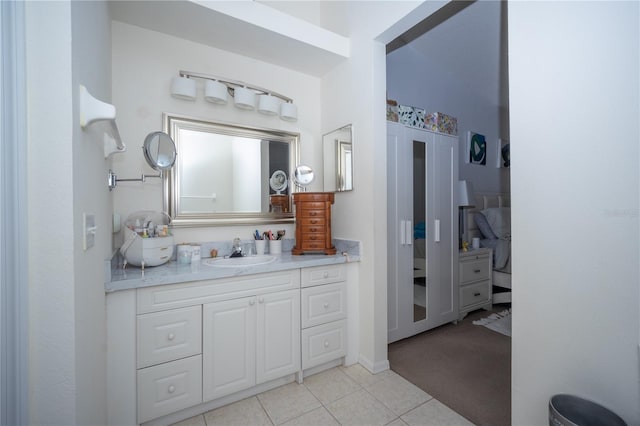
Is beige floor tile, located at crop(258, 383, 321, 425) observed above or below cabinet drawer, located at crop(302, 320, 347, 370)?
below

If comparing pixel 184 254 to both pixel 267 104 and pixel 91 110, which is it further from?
pixel 267 104

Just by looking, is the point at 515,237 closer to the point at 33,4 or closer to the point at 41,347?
the point at 41,347

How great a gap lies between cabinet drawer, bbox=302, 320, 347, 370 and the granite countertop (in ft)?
1.53

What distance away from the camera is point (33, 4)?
0.75 metres

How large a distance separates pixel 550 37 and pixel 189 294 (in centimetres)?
206

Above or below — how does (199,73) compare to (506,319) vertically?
above

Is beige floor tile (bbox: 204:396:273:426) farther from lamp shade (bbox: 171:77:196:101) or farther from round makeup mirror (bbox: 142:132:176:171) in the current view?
lamp shade (bbox: 171:77:196:101)

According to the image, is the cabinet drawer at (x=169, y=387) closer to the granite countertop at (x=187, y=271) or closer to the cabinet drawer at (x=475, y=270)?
the granite countertop at (x=187, y=271)

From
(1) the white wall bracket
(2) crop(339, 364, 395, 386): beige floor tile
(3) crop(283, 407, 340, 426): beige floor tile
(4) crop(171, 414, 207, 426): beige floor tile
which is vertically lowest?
(4) crop(171, 414, 207, 426): beige floor tile

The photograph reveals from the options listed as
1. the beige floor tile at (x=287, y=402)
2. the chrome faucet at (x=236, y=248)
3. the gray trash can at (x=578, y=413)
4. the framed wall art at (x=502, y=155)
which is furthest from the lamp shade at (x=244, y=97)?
the framed wall art at (x=502, y=155)

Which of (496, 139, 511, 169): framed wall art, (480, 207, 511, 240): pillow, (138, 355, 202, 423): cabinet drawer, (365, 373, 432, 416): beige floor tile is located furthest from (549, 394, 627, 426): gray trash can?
(496, 139, 511, 169): framed wall art

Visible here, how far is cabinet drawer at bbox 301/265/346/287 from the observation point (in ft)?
6.59

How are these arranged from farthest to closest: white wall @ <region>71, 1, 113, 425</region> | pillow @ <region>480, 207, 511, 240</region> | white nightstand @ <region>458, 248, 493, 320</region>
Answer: pillow @ <region>480, 207, 511, 240</region>
white nightstand @ <region>458, 248, 493, 320</region>
white wall @ <region>71, 1, 113, 425</region>

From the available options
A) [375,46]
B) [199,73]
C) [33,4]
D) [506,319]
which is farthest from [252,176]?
[506,319]
